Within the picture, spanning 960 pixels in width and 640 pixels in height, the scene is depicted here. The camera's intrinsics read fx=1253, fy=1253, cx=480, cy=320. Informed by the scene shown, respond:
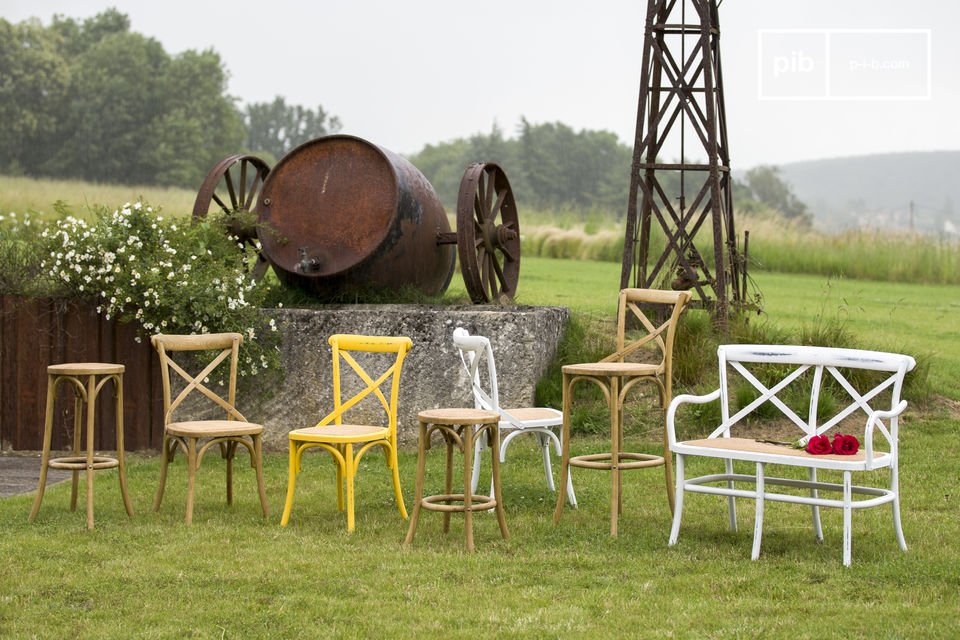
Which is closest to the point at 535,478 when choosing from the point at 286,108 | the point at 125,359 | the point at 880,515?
the point at 880,515

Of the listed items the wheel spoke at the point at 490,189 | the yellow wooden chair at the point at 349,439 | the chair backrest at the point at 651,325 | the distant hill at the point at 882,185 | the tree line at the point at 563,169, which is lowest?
the yellow wooden chair at the point at 349,439

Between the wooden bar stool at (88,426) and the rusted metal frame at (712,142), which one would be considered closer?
the wooden bar stool at (88,426)

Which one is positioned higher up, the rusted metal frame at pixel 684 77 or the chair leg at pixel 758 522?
the rusted metal frame at pixel 684 77

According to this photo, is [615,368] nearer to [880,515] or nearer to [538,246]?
[880,515]

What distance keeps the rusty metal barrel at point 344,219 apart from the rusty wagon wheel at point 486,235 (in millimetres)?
436

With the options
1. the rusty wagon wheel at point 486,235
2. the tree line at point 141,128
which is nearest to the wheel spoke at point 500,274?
the rusty wagon wheel at point 486,235

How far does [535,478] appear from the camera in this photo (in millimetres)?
8289

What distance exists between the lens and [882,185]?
173875 millimetres

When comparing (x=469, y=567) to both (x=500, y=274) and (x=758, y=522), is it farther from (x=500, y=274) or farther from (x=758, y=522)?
(x=500, y=274)

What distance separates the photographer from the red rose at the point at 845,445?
5.95 metres

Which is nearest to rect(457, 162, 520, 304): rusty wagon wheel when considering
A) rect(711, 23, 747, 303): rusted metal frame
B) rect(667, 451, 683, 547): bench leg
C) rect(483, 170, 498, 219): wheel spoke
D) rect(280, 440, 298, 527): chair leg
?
rect(483, 170, 498, 219): wheel spoke

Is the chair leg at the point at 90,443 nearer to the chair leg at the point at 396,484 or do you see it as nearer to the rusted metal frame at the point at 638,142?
the chair leg at the point at 396,484

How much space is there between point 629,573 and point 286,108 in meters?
84.7

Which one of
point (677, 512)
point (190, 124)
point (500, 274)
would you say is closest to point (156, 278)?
point (500, 274)
